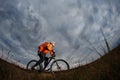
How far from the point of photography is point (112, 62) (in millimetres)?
7492

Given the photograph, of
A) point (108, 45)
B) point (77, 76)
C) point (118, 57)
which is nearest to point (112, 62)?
point (118, 57)

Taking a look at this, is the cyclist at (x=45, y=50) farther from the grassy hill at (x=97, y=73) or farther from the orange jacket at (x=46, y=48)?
the grassy hill at (x=97, y=73)

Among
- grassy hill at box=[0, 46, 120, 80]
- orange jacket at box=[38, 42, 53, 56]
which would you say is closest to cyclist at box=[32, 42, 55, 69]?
orange jacket at box=[38, 42, 53, 56]

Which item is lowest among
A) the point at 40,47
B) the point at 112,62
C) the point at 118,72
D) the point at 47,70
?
the point at 118,72

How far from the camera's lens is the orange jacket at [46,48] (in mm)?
15195

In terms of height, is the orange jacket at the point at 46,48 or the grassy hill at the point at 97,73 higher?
the orange jacket at the point at 46,48

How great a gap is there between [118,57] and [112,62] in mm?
325

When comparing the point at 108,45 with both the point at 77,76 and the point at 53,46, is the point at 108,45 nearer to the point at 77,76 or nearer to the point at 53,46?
the point at 77,76

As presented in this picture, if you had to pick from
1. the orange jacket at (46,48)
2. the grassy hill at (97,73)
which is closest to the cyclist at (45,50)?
the orange jacket at (46,48)

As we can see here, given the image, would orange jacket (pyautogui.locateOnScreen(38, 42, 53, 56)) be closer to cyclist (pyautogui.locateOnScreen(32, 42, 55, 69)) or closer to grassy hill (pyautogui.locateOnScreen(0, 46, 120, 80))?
cyclist (pyautogui.locateOnScreen(32, 42, 55, 69))

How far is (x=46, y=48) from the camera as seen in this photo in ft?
50.4

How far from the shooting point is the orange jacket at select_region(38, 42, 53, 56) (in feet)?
49.9

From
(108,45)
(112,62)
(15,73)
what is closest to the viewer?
(112,62)

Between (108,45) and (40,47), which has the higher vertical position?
(40,47)
